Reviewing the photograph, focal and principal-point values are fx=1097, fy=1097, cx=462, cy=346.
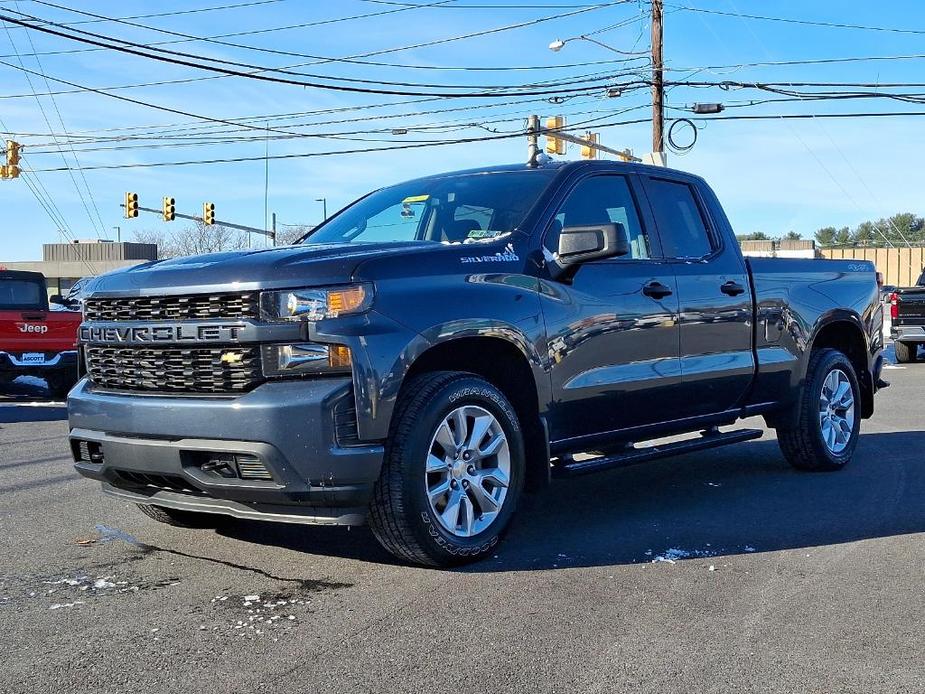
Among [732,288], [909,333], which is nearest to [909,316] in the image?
[909,333]

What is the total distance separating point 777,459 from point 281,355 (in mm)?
5057

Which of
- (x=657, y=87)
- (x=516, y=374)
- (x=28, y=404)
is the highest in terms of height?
(x=657, y=87)

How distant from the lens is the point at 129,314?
196 inches

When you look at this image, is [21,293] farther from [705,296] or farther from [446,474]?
[446,474]

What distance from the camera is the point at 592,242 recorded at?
5.42 metres

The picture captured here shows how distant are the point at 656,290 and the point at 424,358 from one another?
1.76 m

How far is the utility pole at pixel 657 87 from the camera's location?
29.6 metres

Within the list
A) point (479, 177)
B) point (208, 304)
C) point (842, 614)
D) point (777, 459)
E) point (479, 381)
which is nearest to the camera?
point (842, 614)

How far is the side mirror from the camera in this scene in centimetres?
543

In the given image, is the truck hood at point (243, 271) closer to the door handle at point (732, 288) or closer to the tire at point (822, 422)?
the door handle at point (732, 288)

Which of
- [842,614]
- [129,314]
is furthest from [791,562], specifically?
[129,314]

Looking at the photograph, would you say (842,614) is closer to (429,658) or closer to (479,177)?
(429,658)

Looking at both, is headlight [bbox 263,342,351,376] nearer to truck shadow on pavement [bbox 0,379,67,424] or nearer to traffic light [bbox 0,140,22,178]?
truck shadow on pavement [bbox 0,379,67,424]

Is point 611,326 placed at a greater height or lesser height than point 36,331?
greater
